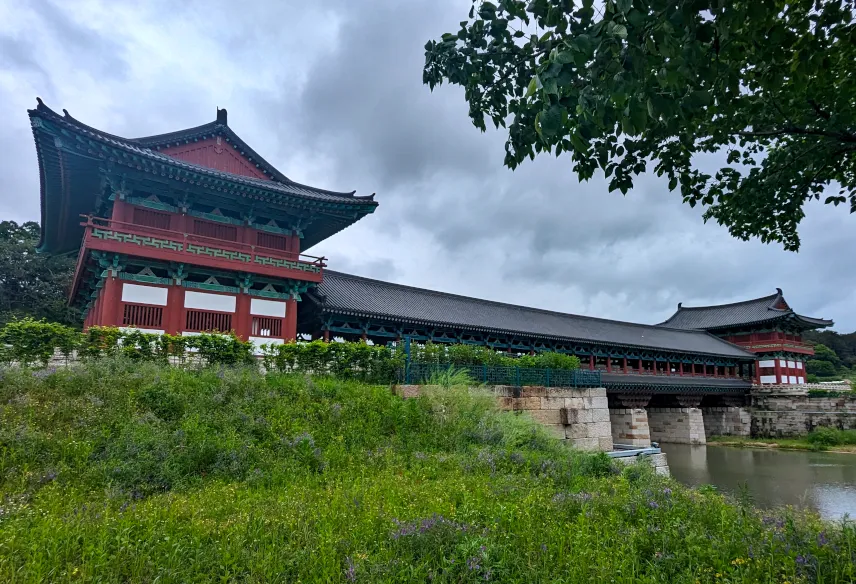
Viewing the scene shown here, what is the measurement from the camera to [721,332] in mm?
43312

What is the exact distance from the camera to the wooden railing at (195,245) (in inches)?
579

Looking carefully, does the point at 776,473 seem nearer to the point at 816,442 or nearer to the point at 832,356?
the point at 816,442

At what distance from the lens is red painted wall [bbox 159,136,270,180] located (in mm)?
18938

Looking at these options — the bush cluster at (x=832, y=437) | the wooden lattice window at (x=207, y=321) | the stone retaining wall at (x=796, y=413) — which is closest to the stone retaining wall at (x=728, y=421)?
the stone retaining wall at (x=796, y=413)

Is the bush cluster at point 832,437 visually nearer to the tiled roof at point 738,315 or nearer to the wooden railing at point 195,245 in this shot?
the tiled roof at point 738,315

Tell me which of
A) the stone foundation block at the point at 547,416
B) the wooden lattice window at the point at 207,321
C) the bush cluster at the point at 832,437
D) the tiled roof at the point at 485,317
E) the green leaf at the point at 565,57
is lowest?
the bush cluster at the point at 832,437

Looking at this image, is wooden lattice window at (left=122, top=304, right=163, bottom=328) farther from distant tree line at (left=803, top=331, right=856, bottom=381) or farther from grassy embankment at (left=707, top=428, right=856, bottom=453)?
distant tree line at (left=803, top=331, right=856, bottom=381)

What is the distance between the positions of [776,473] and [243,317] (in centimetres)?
2471

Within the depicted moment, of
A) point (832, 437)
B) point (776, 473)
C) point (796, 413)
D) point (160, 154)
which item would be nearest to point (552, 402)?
point (776, 473)

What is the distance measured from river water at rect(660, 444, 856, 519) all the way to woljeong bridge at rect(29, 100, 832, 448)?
14.4ft

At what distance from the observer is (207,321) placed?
54.0ft

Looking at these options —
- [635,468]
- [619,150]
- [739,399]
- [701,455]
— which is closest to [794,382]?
[739,399]

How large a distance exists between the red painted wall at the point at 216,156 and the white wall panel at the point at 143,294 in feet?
19.8

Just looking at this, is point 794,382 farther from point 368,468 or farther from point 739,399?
point 368,468
